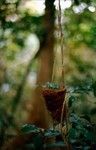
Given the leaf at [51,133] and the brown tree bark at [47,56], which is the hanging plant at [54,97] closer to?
the leaf at [51,133]

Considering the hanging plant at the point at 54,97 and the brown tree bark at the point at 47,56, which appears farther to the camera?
the brown tree bark at the point at 47,56

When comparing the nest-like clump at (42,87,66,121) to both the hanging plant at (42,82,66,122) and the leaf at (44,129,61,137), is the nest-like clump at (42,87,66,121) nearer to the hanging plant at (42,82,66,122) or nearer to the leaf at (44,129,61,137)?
the hanging plant at (42,82,66,122)

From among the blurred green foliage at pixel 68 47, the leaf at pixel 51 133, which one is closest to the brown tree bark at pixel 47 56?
the blurred green foliage at pixel 68 47

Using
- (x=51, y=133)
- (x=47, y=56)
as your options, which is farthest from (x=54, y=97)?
(x=47, y=56)

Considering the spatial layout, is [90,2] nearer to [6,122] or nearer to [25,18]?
[25,18]

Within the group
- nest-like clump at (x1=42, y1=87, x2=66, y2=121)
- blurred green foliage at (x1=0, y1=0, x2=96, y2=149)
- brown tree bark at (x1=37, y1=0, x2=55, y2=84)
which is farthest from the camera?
brown tree bark at (x1=37, y1=0, x2=55, y2=84)

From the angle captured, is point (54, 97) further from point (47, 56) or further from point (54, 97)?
point (47, 56)

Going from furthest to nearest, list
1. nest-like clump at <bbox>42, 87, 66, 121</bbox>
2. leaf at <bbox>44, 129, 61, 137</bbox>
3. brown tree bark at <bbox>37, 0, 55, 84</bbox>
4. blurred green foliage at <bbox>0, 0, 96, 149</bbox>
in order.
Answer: brown tree bark at <bbox>37, 0, 55, 84</bbox>, blurred green foliage at <bbox>0, 0, 96, 149</bbox>, leaf at <bbox>44, 129, 61, 137</bbox>, nest-like clump at <bbox>42, 87, 66, 121</bbox>

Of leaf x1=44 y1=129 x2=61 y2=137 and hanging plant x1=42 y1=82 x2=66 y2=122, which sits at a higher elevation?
hanging plant x1=42 y1=82 x2=66 y2=122

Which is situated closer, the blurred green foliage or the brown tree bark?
the blurred green foliage

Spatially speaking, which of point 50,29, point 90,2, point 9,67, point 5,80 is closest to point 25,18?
point 50,29

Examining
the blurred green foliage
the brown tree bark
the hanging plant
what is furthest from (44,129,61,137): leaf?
the brown tree bark
